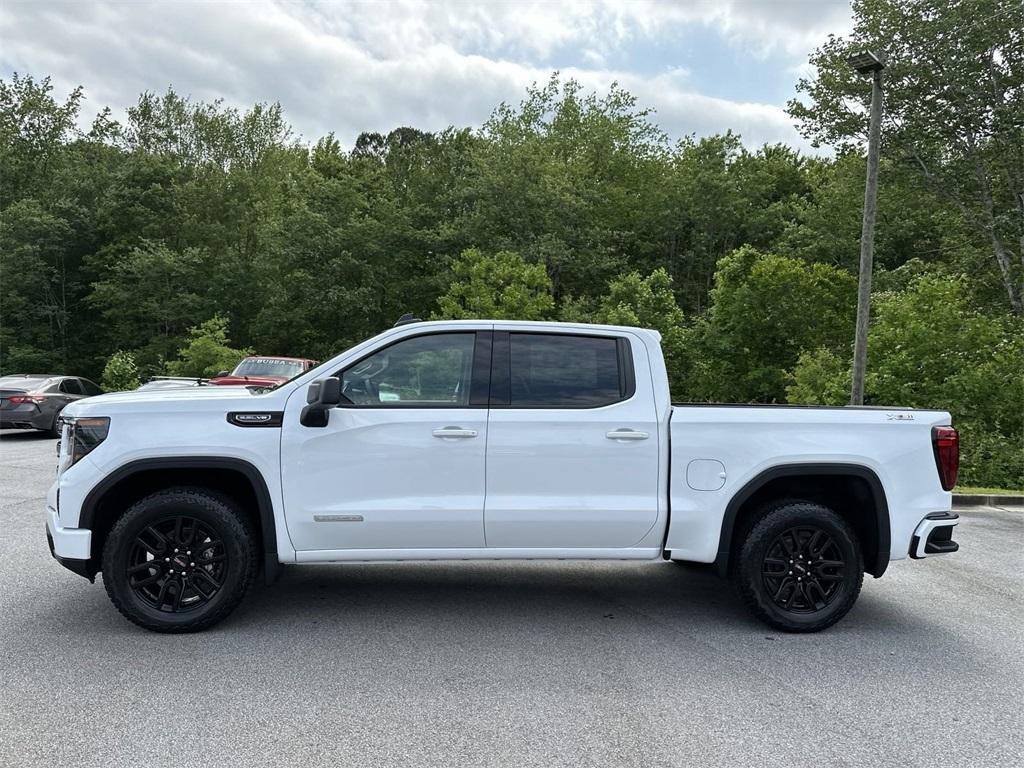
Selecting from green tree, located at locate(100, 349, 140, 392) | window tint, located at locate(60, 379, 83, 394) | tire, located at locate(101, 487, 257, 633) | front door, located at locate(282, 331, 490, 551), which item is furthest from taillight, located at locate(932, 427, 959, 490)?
green tree, located at locate(100, 349, 140, 392)

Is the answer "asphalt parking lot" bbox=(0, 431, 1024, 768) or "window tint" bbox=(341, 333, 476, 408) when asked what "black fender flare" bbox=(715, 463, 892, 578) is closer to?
"asphalt parking lot" bbox=(0, 431, 1024, 768)

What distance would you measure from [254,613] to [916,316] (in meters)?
16.7

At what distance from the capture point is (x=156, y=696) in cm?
389

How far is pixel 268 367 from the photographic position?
1778cm

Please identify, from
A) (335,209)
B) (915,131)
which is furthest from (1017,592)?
(335,209)

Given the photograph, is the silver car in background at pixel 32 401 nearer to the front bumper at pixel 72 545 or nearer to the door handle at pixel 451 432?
the front bumper at pixel 72 545

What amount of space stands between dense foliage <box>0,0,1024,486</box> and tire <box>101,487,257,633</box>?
49.3 feet

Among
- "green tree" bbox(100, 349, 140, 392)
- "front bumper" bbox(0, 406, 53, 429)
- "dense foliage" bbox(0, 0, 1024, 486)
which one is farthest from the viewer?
"green tree" bbox(100, 349, 140, 392)

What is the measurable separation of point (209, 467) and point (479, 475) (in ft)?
5.30

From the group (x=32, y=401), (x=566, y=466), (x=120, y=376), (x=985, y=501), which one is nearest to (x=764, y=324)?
(x=985, y=501)

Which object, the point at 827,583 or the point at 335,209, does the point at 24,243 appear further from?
the point at 827,583

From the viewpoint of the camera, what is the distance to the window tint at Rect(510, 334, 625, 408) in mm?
5008

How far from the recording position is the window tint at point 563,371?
501cm

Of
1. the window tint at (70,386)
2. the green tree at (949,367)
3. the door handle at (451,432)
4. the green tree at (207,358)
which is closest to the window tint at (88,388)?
the window tint at (70,386)
